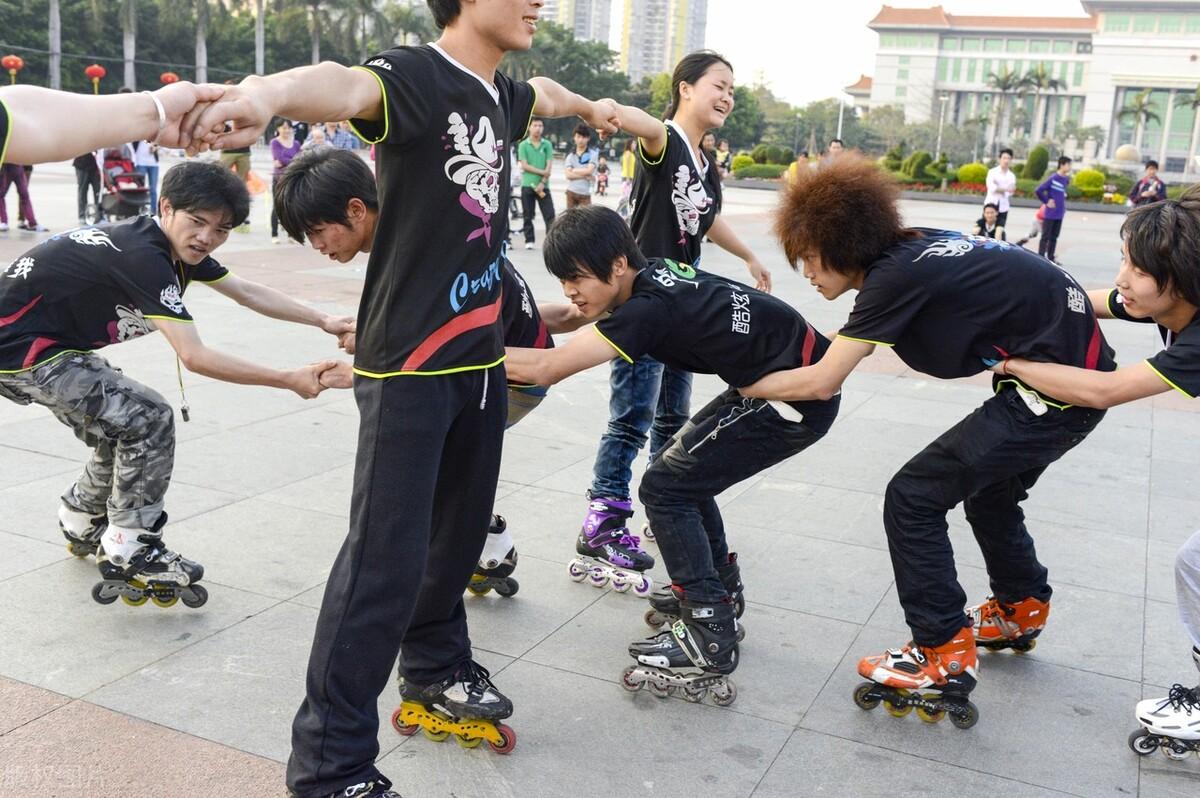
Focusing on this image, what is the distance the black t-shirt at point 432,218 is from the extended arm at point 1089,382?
1512mm

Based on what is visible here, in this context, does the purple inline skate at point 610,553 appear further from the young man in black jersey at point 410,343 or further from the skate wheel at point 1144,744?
the skate wheel at point 1144,744

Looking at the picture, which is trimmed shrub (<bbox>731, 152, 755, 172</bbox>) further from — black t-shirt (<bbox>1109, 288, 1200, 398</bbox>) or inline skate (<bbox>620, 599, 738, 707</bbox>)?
black t-shirt (<bbox>1109, 288, 1200, 398</bbox>)

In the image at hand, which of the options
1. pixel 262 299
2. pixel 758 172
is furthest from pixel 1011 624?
pixel 758 172

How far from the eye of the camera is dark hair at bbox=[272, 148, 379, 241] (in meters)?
2.71

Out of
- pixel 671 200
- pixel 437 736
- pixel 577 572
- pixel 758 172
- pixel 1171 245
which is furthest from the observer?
pixel 758 172

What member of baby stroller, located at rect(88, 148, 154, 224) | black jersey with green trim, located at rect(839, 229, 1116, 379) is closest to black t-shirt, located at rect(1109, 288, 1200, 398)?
black jersey with green trim, located at rect(839, 229, 1116, 379)

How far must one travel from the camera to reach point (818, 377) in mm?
3039

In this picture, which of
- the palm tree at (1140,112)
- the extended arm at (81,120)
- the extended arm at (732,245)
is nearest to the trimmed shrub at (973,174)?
the extended arm at (732,245)

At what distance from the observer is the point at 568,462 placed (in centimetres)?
551

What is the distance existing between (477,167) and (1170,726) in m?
2.39

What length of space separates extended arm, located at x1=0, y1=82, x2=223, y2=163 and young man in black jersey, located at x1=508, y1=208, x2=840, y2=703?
140 centimetres

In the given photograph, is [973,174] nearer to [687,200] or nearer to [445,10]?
[687,200]

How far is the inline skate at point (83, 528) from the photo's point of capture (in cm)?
392

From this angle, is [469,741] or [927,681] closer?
[469,741]
